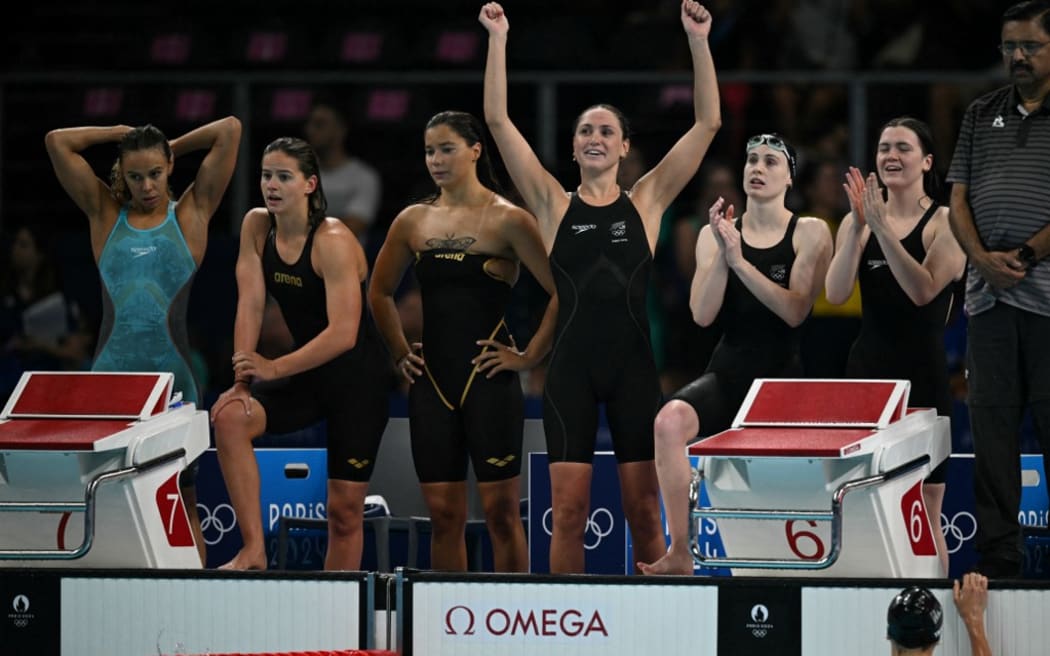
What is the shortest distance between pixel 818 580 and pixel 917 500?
55cm

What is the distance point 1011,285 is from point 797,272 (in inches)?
29.8

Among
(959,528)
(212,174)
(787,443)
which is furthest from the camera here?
(959,528)

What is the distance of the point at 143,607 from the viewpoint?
17.4ft

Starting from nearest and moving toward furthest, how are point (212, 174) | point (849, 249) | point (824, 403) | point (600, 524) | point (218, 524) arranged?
point (824, 403) < point (849, 249) < point (212, 174) < point (600, 524) < point (218, 524)

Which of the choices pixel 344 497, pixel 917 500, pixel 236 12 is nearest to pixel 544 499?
pixel 344 497

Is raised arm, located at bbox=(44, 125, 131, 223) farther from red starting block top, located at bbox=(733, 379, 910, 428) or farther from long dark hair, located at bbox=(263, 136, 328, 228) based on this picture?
red starting block top, located at bbox=(733, 379, 910, 428)

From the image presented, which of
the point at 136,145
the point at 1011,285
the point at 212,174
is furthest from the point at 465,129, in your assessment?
the point at 1011,285

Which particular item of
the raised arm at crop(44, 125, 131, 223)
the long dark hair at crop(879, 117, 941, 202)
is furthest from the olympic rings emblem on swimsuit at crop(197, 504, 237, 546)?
the long dark hair at crop(879, 117, 941, 202)

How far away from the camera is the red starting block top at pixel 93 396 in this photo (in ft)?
18.8

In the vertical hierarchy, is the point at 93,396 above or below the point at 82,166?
below

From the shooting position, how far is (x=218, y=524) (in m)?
7.21

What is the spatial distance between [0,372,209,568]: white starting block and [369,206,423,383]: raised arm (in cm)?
78

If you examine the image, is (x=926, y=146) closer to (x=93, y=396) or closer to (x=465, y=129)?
(x=465, y=129)

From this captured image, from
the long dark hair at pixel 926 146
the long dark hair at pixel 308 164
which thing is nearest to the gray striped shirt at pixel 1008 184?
the long dark hair at pixel 926 146
